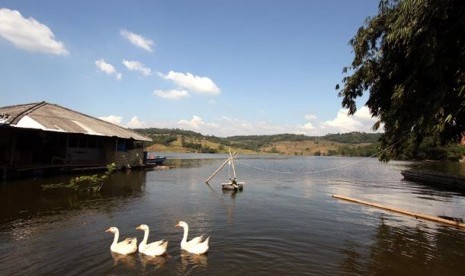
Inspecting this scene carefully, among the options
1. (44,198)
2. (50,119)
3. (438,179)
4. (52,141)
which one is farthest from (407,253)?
(52,141)

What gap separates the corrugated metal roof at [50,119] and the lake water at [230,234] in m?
4.91

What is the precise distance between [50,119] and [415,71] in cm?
2994

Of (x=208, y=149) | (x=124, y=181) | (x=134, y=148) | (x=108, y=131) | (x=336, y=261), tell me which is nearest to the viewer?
(x=336, y=261)

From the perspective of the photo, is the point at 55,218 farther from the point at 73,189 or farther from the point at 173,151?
the point at 173,151

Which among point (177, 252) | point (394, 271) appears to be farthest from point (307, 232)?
point (177, 252)

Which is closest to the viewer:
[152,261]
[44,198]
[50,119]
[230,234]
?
[152,261]

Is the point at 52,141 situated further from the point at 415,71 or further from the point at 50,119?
the point at 415,71

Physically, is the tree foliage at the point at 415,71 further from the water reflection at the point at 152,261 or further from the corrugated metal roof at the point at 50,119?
the corrugated metal roof at the point at 50,119

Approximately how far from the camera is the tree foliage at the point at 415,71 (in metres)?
9.88

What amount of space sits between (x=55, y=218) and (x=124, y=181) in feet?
52.5

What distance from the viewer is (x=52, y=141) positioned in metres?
34.3

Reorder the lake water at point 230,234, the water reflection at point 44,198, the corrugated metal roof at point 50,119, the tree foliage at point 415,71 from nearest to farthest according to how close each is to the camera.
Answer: the tree foliage at point 415,71 → the lake water at point 230,234 → the water reflection at point 44,198 → the corrugated metal roof at point 50,119

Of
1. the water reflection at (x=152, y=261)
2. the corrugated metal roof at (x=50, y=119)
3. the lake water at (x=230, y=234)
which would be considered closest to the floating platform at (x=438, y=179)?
the lake water at (x=230, y=234)

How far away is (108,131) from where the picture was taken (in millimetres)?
38344
